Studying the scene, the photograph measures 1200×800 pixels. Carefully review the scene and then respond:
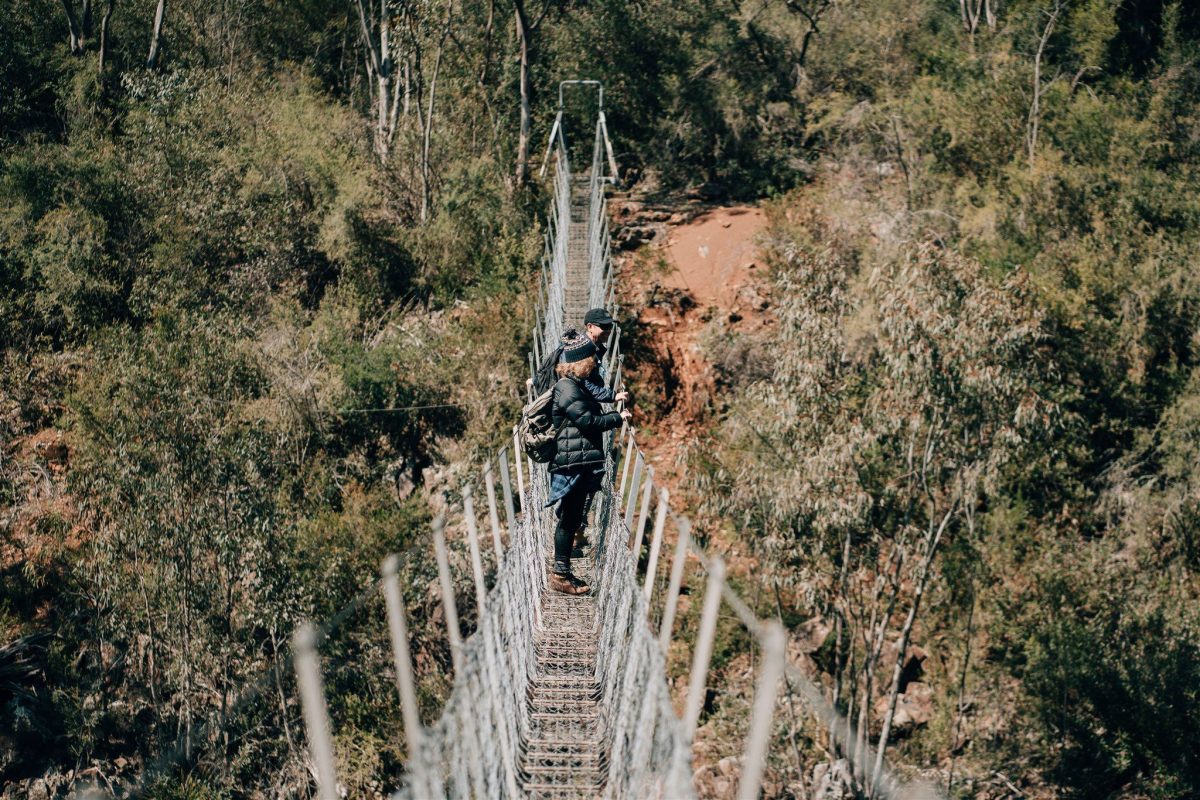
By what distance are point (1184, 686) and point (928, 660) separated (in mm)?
2579

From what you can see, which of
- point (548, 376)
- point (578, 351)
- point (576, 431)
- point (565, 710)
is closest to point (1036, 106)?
point (548, 376)

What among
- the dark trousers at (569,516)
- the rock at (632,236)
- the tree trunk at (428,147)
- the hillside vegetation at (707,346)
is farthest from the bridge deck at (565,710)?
the tree trunk at (428,147)

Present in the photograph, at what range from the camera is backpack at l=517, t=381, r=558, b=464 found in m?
4.93

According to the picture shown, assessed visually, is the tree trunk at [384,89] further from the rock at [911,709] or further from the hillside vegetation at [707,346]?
the rock at [911,709]

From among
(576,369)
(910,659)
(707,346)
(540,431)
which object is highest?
(576,369)

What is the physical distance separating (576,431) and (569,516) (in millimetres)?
420

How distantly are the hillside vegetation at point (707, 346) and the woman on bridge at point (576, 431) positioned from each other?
5.46 m

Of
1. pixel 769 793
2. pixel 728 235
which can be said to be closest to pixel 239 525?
pixel 769 793

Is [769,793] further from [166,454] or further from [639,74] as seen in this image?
[639,74]

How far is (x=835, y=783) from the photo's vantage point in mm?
10672

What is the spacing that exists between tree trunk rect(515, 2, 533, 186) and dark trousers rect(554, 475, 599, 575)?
12091 mm

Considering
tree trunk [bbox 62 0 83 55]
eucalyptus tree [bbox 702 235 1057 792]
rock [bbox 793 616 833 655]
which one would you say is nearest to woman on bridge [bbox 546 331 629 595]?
eucalyptus tree [bbox 702 235 1057 792]

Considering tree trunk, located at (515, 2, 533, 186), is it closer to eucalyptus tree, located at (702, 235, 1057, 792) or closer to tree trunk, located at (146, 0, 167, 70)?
eucalyptus tree, located at (702, 235, 1057, 792)

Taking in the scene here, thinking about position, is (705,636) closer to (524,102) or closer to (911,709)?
(911,709)
